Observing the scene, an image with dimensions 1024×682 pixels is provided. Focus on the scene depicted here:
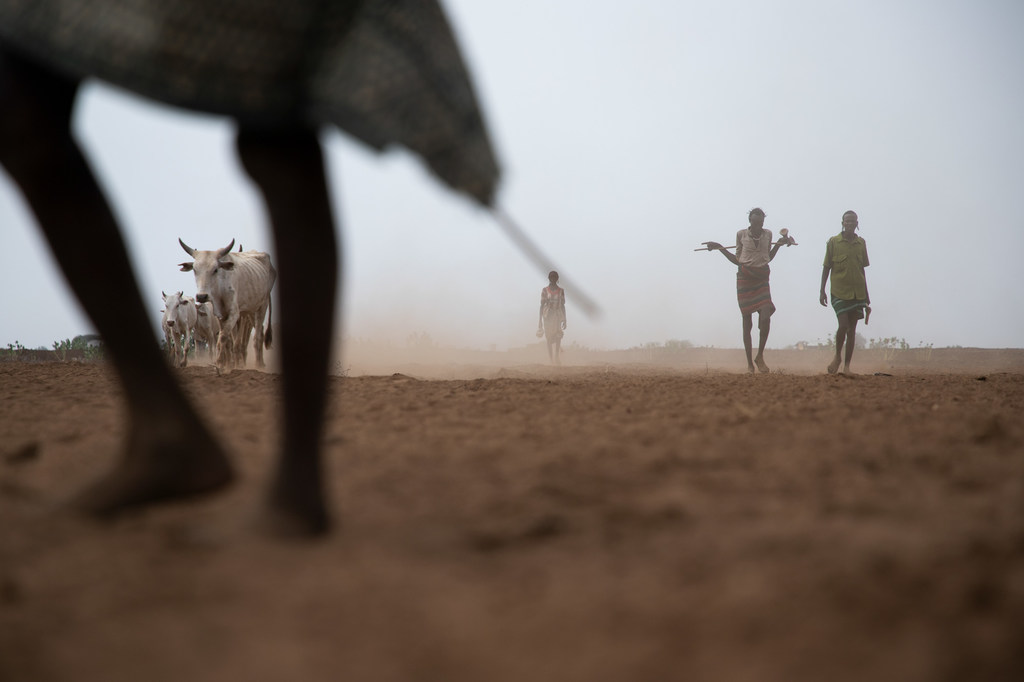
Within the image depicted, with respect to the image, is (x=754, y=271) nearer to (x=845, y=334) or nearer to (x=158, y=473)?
(x=845, y=334)

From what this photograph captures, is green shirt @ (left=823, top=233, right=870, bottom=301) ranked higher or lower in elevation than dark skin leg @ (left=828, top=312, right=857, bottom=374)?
higher

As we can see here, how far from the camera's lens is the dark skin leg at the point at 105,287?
156 cm

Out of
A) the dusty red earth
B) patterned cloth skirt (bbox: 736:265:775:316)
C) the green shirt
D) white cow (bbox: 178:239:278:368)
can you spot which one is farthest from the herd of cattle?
the green shirt

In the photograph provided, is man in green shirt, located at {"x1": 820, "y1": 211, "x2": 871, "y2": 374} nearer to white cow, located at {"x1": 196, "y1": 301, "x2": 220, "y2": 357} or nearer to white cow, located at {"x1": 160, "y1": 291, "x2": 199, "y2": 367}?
white cow, located at {"x1": 196, "y1": 301, "x2": 220, "y2": 357}

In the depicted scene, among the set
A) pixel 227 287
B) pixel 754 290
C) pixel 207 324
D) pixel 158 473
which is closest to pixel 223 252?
pixel 227 287

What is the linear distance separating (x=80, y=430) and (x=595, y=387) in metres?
3.32

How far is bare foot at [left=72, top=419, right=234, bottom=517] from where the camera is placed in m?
1.62

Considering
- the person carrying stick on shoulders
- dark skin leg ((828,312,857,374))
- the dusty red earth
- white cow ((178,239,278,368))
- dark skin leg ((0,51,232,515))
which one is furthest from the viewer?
the person carrying stick on shoulders

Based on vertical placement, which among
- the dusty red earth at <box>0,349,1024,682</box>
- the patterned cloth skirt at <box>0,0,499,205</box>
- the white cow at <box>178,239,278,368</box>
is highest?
the white cow at <box>178,239,278,368</box>

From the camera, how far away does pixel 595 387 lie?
530cm

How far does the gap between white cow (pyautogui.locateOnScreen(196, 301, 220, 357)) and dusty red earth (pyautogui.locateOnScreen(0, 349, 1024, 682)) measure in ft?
30.6

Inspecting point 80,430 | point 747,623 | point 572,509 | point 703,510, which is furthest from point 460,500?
point 80,430

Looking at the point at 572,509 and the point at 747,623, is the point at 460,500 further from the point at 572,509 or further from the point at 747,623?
the point at 747,623

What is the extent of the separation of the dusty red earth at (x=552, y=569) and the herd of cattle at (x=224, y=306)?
25.7 ft
